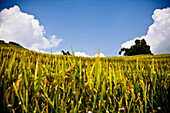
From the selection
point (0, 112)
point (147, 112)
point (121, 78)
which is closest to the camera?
point (0, 112)

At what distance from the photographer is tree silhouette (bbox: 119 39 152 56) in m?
41.0

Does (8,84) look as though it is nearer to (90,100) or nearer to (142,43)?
(90,100)

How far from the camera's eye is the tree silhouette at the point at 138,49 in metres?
41.0

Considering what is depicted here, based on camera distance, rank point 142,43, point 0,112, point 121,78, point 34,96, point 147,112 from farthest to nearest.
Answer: point 142,43 < point 121,78 < point 147,112 < point 34,96 < point 0,112

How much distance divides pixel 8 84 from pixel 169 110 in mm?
1384

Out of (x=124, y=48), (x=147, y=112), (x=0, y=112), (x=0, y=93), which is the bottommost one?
(x=147, y=112)

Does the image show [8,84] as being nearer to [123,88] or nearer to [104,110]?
[104,110]

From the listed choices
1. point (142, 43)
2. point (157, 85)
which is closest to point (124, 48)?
point (142, 43)

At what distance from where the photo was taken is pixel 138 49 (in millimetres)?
41438

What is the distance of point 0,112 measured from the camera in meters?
0.81

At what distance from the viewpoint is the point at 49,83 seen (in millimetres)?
1124

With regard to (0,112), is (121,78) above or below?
above

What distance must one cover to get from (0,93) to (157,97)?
1420 mm

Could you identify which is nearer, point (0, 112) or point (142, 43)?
point (0, 112)
